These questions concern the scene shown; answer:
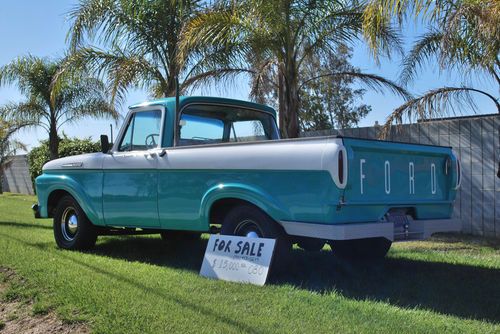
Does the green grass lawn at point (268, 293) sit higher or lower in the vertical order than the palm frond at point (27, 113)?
lower

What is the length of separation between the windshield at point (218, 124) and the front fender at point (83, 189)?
58.6 inches

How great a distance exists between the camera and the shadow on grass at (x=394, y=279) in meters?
5.04

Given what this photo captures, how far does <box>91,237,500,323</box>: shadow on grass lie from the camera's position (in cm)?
504

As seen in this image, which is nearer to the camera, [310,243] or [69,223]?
[310,243]

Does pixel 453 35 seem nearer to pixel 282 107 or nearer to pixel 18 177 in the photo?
pixel 282 107

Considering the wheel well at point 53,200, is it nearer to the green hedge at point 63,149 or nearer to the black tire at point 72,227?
the black tire at point 72,227

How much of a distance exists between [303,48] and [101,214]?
554 centimetres

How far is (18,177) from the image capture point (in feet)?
95.8

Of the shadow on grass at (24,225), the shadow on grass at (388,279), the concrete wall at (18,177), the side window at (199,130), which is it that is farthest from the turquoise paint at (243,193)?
the concrete wall at (18,177)

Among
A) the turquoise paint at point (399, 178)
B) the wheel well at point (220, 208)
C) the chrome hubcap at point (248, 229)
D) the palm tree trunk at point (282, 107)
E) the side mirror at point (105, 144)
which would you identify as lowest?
the chrome hubcap at point (248, 229)

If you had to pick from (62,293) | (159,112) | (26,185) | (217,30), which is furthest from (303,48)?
(26,185)

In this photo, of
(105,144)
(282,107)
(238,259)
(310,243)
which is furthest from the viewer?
(282,107)

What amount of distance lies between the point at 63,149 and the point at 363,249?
62.8 feet

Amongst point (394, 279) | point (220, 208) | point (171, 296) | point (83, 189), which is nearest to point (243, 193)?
point (220, 208)
